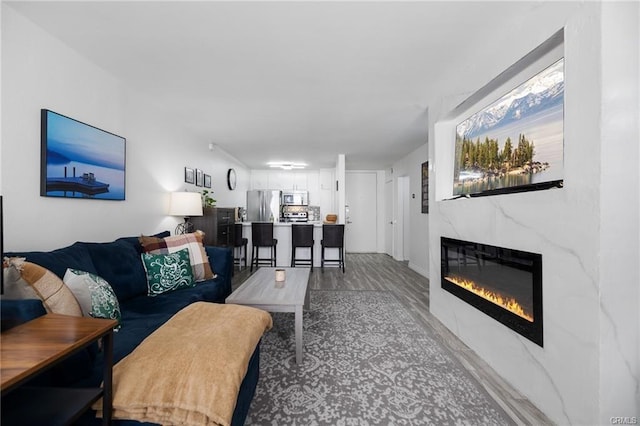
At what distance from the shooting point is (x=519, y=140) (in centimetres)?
181

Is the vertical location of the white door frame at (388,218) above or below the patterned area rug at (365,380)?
above

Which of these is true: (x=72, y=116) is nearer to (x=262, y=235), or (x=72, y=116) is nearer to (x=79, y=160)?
(x=79, y=160)

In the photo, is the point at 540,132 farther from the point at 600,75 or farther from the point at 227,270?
the point at 227,270

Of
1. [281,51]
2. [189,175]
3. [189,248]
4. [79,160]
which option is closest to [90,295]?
[189,248]

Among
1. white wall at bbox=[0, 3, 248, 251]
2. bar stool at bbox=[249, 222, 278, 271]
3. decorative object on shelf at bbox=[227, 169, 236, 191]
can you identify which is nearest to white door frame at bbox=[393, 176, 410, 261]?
bar stool at bbox=[249, 222, 278, 271]

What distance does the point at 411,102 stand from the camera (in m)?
3.12

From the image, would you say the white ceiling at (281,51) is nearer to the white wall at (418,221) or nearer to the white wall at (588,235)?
the white wall at (588,235)

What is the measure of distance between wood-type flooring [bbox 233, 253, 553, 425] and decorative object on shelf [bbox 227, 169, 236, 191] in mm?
1849

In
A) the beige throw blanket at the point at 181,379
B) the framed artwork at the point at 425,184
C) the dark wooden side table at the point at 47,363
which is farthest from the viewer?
the framed artwork at the point at 425,184

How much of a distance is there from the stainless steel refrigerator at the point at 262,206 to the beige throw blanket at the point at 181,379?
6.00 meters

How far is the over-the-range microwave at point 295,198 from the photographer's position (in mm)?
7434

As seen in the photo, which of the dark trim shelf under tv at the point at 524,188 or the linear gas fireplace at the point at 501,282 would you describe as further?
the linear gas fireplace at the point at 501,282

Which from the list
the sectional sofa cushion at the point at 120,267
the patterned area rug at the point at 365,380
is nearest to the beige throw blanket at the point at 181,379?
the patterned area rug at the point at 365,380

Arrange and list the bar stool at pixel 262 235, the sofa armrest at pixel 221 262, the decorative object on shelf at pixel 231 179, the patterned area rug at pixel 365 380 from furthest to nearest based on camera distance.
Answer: the decorative object on shelf at pixel 231 179, the bar stool at pixel 262 235, the sofa armrest at pixel 221 262, the patterned area rug at pixel 365 380
